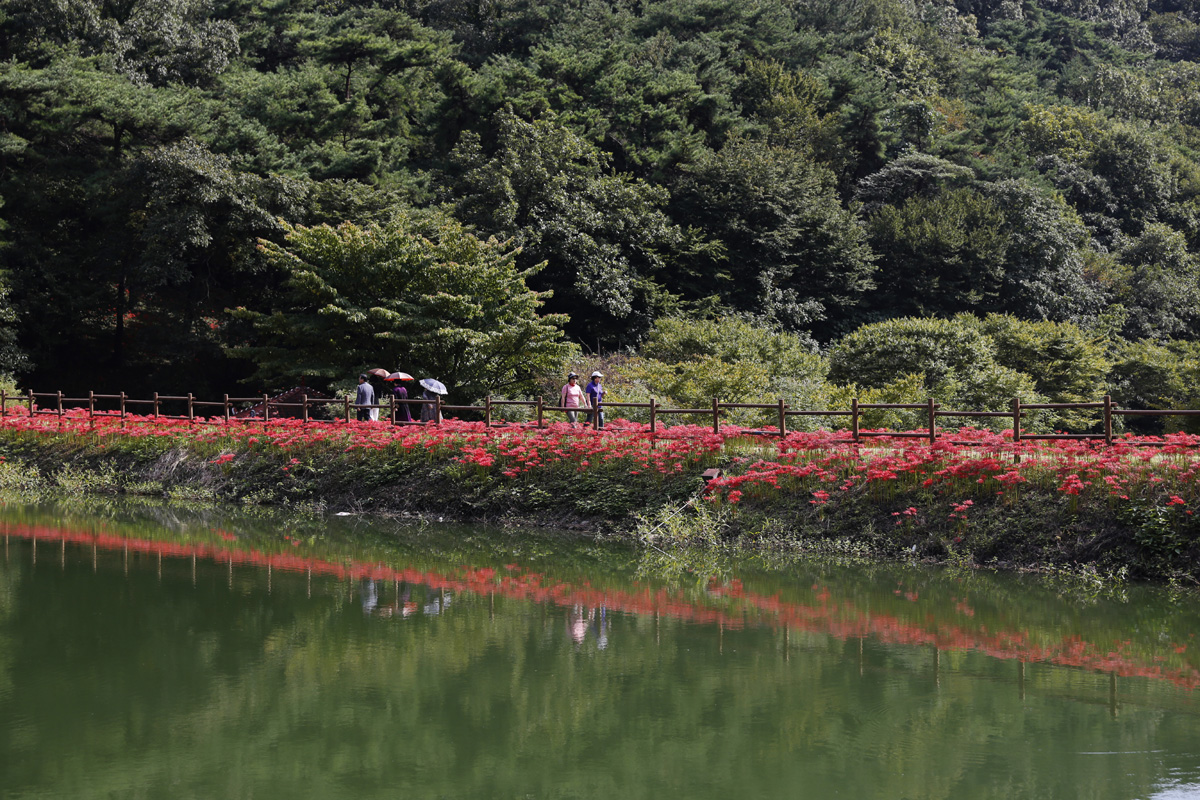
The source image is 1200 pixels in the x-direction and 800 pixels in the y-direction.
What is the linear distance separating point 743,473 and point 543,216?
18413 millimetres

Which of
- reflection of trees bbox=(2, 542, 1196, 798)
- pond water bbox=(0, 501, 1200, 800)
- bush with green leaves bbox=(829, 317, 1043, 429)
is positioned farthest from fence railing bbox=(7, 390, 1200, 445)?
reflection of trees bbox=(2, 542, 1196, 798)

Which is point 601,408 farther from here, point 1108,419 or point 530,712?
point 530,712

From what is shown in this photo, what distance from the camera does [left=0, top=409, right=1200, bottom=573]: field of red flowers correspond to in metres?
12.3

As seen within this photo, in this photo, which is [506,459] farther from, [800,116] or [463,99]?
[800,116]

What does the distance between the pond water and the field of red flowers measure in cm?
102

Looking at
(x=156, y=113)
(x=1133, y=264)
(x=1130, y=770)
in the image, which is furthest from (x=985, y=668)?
(x=1133, y=264)

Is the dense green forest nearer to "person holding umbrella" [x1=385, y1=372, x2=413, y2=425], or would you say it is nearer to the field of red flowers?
"person holding umbrella" [x1=385, y1=372, x2=413, y2=425]

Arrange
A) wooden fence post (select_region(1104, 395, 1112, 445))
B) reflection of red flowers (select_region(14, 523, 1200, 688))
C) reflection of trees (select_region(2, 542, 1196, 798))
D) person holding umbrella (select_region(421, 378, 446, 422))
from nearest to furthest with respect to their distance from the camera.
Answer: reflection of trees (select_region(2, 542, 1196, 798)) < reflection of red flowers (select_region(14, 523, 1200, 688)) < wooden fence post (select_region(1104, 395, 1112, 445)) < person holding umbrella (select_region(421, 378, 446, 422))

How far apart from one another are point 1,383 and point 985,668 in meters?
26.5

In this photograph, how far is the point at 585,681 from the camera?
326 inches

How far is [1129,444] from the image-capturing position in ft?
42.4

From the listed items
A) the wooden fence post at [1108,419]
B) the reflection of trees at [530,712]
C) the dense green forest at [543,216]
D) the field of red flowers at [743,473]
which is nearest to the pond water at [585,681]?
the reflection of trees at [530,712]

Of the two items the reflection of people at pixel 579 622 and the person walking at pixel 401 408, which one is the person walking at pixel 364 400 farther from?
the reflection of people at pixel 579 622

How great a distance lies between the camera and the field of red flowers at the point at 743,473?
40.2 feet
